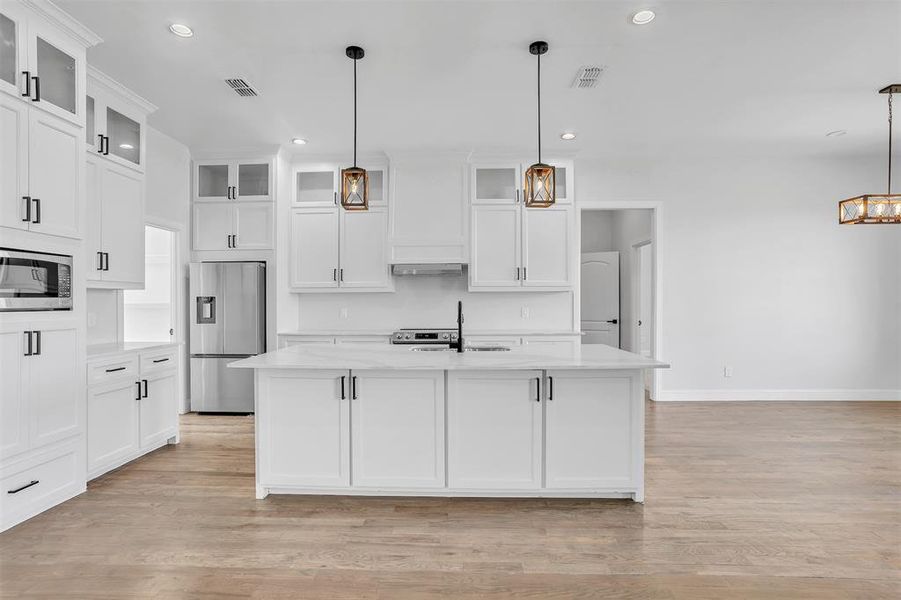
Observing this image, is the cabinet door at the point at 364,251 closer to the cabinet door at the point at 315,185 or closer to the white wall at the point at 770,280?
the cabinet door at the point at 315,185

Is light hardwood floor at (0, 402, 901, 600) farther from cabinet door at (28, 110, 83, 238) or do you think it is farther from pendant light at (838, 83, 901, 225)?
pendant light at (838, 83, 901, 225)

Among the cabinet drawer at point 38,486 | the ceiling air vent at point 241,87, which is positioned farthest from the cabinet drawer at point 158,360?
the ceiling air vent at point 241,87

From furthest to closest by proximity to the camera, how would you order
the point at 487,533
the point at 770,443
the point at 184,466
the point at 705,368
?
1. the point at 705,368
2. the point at 770,443
3. the point at 184,466
4. the point at 487,533

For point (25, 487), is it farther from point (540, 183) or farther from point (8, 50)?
point (540, 183)

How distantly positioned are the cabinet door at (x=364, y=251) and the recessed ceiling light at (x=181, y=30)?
2509mm

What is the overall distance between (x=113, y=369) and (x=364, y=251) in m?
2.61

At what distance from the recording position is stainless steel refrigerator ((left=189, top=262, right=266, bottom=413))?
4930 mm

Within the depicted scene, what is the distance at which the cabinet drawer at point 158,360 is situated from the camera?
356 centimetres

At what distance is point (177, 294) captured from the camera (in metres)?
4.95

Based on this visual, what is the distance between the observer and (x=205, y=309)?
4.93 meters

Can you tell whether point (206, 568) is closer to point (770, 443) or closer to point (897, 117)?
point (770, 443)

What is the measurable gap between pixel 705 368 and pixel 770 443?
1.67 m

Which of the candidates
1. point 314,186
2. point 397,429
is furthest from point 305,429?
point 314,186

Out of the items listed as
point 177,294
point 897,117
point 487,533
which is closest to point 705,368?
point 897,117
